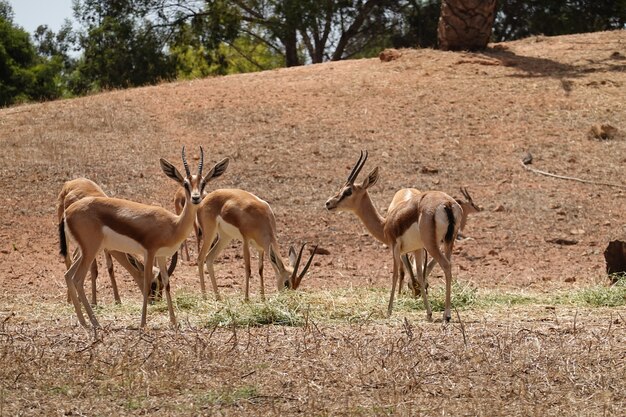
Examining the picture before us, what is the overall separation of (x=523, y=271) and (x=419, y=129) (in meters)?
6.06

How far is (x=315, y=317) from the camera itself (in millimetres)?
10352

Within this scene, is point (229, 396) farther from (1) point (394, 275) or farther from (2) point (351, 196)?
(2) point (351, 196)

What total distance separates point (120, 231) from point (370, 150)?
9201mm

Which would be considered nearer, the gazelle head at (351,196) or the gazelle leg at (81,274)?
the gazelle leg at (81,274)

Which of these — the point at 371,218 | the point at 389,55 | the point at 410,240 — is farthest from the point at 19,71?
the point at 410,240

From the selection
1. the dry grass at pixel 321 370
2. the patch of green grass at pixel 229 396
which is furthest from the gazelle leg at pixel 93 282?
the patch of green grass at pixel 229 396

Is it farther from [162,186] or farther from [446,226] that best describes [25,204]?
[446,226]

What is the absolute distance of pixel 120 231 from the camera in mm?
10414

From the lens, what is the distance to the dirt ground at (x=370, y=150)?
49.6 feet

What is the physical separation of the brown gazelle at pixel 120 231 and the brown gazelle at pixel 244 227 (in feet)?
6.68

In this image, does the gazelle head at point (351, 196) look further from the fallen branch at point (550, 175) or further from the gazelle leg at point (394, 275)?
the fallen branch at point (550, 175)

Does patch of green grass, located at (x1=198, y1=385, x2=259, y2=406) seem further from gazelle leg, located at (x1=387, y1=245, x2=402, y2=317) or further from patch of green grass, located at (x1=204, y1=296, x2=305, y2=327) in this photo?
gazelle leg, located at (x1=387, y1=245, x2=402, y2=317)

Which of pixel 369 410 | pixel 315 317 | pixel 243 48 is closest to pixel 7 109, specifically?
pixel 315 317

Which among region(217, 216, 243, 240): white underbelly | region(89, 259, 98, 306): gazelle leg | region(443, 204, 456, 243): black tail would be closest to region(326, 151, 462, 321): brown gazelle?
region(443, 204, 456, 243): black tail
